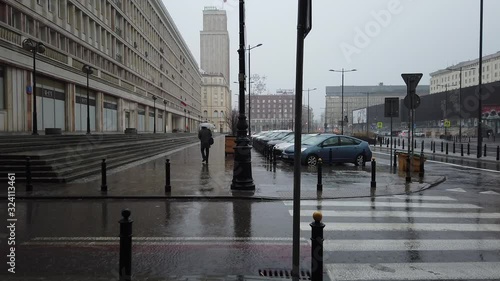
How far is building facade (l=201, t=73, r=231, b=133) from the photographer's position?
485ft

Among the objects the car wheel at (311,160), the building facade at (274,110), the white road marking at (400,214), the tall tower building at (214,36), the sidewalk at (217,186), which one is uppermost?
the tall tower building at (214,36)

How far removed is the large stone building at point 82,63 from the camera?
24.7 metres

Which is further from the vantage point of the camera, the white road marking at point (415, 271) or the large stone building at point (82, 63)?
the large stone building at point (82, 63)

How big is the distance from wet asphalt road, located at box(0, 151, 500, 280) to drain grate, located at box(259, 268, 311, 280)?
0.12 meters

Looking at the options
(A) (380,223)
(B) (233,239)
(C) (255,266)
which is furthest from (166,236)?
(A) (380,223)

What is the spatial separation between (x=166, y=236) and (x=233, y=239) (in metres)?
1.13

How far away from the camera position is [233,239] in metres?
6.14

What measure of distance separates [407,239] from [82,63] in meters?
36.4

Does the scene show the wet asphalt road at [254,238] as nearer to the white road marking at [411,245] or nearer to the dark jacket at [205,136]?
the white road marking at [411,245]

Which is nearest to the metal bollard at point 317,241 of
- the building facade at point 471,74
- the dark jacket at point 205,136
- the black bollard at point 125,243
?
the black bollard at point 125,243

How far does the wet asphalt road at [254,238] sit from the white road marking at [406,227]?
19 mm

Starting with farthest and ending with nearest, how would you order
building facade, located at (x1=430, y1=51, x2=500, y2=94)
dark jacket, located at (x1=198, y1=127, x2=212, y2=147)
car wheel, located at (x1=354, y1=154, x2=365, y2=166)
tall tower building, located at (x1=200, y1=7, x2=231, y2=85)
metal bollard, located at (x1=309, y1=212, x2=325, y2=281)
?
building facade, located at (x1=430, y1=51, x2=500, y2=94) < tall tower building, located at (x1=200, y1=7, x2=231, y2=85) < dark jacket, located at (x1=198, y1=127, x2=212, y2=147) < car wheel, located at (x1=354, y1=154, x2=365, y2=166) < metal bollard, located at (x1=309, y1=212, x2=325, y2=281)

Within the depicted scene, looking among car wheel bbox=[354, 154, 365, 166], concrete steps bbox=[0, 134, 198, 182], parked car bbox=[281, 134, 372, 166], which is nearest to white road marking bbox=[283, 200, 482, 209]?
concrete steps bbox=[0, 134, 198, 182]

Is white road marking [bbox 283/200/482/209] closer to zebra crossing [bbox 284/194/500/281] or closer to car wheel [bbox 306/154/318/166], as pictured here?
zebra crossing [bbox 284/194/500/281]
